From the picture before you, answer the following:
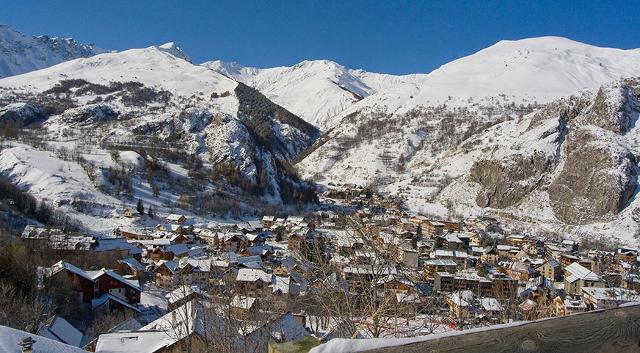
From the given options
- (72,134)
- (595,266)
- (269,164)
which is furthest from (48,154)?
(595,266)

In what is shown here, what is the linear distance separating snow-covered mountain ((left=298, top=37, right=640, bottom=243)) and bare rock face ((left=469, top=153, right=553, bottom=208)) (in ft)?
0.41

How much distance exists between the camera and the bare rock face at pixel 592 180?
45.6m

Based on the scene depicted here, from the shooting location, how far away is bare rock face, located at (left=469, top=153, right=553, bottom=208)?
174ft

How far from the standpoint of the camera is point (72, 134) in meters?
63.8

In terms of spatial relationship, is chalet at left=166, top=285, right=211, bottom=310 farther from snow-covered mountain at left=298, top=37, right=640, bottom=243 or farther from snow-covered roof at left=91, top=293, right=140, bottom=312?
snow-covered mountain at left=298, top=37, right=640, bottom=243

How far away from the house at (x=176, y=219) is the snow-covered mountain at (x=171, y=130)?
15.9 feet

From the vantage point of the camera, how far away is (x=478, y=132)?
262ft

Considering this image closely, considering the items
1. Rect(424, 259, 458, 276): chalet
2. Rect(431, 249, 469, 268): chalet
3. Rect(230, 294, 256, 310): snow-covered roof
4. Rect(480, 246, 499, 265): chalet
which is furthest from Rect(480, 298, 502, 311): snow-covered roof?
Rect(480, 246, 499, 265): chalet

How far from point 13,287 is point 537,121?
63657 millimetres

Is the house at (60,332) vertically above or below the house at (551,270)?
above

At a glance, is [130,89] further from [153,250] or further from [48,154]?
[153,250]

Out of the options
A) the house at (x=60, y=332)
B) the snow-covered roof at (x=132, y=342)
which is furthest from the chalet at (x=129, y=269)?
the snow-covered roof at (x=132, y=342)

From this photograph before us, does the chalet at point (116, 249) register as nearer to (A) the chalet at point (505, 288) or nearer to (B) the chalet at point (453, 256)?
(B) the chalet at point (453, 256)

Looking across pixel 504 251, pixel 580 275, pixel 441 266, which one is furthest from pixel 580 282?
pixel 504 251
